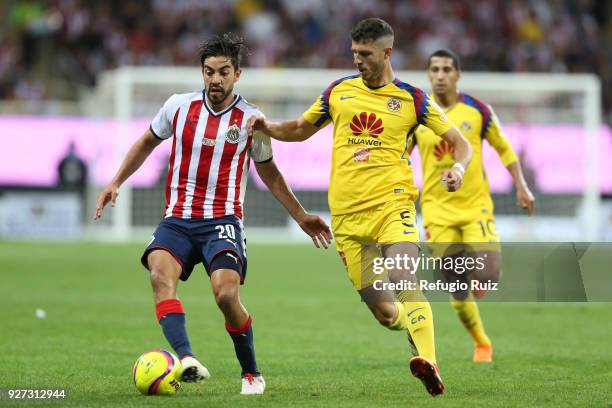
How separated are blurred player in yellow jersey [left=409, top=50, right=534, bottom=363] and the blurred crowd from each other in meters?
18.5

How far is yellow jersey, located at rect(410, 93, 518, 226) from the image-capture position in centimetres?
1016

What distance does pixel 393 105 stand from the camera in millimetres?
7793

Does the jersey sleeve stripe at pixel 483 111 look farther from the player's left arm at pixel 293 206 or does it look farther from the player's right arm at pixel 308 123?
the player's left arm at pixel 293 206

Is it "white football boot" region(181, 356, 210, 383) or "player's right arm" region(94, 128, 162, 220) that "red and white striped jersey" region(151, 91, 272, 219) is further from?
"white football boot" region(181, 356, 210, 383)

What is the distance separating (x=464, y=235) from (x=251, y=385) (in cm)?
331

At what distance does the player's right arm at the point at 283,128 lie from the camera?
304 inches

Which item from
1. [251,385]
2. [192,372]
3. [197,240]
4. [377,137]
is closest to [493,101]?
[377,137]

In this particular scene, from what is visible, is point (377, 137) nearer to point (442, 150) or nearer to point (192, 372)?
point (192, 372)

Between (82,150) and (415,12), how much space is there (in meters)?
11.1

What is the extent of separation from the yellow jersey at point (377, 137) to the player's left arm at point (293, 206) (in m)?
0.20

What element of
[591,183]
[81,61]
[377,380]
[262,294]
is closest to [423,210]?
[377,380]

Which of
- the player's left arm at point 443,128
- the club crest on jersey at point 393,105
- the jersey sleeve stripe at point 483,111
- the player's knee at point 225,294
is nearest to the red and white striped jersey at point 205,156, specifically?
the player's knee at point 225,294

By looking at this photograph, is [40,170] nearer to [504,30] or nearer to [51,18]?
[51,18]

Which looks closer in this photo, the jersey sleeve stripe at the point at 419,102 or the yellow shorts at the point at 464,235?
the jersey sleeve stripe at the point at 419,102
